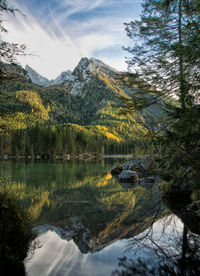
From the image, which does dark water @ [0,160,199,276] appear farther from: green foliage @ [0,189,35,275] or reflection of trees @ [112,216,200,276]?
green foliage @ [0,189,35,275]

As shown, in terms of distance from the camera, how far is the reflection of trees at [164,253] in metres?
4.91

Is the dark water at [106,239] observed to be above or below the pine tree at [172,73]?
below

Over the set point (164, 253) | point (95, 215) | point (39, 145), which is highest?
point (39, 145)

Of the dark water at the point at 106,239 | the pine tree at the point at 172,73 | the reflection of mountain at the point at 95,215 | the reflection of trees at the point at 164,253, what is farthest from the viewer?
the reflection of mountain at the point at 95,215

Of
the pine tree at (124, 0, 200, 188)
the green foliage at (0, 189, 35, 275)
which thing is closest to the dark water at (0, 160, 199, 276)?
the green foliage at (0, 189, 35, 275)

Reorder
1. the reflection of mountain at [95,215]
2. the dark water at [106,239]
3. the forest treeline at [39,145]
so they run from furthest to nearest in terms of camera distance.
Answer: the forest treeline at [39,145], the reflection of mountain at [95,215], the dark water at [106,239]

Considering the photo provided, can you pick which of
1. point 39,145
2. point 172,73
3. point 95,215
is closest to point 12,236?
point 95,215

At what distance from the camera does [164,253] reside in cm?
575

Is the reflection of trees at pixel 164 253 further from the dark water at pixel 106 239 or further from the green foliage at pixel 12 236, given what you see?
the green foliage at pixel 12 236

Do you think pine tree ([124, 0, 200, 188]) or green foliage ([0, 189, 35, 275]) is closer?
green foliage ([0, 189, 35, 275])

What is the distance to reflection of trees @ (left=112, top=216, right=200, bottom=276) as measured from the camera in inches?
193

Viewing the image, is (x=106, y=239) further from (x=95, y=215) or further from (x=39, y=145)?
(x=39, y=145)

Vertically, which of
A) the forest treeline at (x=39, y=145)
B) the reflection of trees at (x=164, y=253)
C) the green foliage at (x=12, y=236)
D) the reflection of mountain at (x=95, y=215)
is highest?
the forest treeline at (x=39, y=145)

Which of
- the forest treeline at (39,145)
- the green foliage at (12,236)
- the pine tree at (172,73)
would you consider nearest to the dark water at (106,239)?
the green foliage at (12,236)
